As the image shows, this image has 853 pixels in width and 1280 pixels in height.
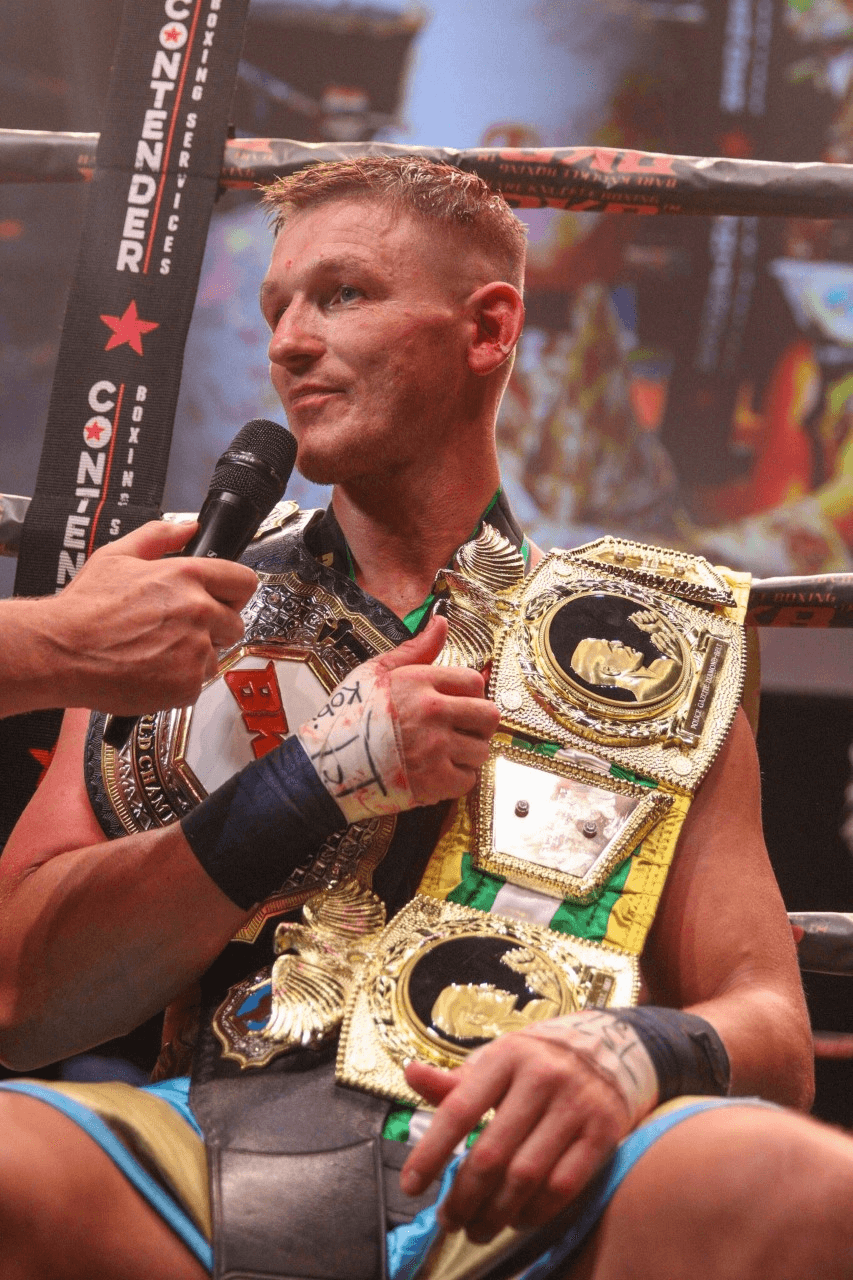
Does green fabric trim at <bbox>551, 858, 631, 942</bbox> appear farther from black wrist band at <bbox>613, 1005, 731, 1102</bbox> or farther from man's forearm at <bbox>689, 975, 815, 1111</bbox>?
black wrist band at <bbox>613, 1005, 731, 1102</bbox>

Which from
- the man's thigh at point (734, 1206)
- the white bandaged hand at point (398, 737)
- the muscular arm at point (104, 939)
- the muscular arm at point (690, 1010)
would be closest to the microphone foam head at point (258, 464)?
the white bandaged hand at point (398, 737)

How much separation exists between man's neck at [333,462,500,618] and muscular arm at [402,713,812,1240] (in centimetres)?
52

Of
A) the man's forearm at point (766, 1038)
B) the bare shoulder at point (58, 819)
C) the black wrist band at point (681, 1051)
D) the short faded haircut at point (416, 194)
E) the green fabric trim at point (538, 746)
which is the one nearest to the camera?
the black wrist band at point (681, 1051)

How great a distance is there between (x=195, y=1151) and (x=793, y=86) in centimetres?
352

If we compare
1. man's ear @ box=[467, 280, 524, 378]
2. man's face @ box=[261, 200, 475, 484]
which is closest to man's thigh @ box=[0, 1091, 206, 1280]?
man's face @ box=[261, 200, 475, 484]

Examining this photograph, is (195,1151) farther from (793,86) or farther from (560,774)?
(793,86)

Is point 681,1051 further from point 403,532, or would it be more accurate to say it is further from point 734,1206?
point 403,532

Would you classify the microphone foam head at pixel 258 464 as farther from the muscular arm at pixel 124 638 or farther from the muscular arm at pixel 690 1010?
the muscular arm at pixel 690 1010

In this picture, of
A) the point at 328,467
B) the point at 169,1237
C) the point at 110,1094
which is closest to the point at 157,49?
the point at 328,467

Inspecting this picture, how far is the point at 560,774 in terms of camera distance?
1539 mm

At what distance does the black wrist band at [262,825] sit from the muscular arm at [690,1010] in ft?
1.00

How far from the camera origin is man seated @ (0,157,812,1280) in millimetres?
1031

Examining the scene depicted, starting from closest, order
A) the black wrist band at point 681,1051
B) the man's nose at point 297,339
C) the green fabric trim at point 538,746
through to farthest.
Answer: the black wrist band at point 681,1051
the green fabric trim at point 538,746
the man's nose at point 297,339

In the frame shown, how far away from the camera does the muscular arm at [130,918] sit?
134 centimetres
